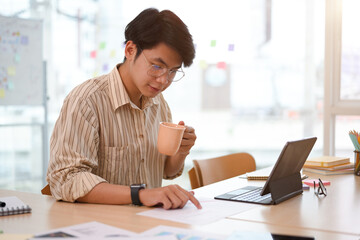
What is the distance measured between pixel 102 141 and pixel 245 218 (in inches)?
27.0

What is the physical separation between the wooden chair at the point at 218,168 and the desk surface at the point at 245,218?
68cm

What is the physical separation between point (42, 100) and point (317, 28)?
258 centimetres

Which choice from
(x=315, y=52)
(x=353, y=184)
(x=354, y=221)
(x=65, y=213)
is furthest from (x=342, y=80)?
(x=65, y=213)

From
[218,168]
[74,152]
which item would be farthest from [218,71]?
[74,152]

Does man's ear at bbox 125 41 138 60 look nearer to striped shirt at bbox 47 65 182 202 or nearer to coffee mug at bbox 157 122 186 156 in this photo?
striped shirt at bbox 47 65 182 202

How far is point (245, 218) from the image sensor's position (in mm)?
1346

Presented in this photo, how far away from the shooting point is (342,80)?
3.79 m

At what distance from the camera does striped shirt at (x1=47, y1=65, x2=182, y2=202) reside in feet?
5.12

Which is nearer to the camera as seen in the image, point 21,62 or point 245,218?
point 245,218

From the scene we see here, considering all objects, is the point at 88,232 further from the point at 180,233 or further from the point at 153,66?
the point at 153,66

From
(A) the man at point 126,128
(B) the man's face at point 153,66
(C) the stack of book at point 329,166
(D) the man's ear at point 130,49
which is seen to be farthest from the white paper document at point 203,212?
(C) the stack of book at point 329,166

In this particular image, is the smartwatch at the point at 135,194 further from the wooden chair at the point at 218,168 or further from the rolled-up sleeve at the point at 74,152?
the wooden chair at the point at 218,168

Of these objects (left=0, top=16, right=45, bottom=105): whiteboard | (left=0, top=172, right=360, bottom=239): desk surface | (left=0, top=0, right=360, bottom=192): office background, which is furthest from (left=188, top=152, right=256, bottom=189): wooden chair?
(left=0, top=16, right=45, bottom=105): whiteboard

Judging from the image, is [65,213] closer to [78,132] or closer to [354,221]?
[78,132]
